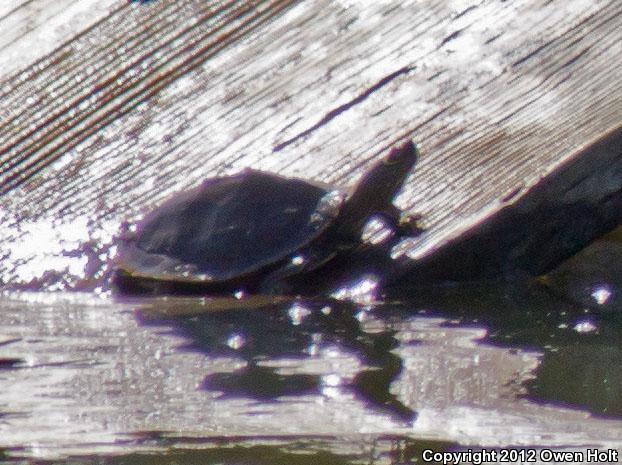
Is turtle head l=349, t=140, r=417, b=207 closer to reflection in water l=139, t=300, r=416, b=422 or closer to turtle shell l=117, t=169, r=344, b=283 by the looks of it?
turtle shell l=117, t=169, r=344, b=283

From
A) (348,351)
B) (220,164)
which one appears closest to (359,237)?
(220,164)

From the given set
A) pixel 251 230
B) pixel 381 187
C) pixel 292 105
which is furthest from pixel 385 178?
pixel 292 105

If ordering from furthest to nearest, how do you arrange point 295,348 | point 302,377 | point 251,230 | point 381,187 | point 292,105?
point 292,105 → point 251,230 → point 381,187 → point 295,348 → point 302,377

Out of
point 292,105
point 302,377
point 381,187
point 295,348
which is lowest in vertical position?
point 302,377

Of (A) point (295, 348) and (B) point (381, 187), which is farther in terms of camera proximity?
(B) point (381, 187)

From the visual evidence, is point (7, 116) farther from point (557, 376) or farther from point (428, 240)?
point (557, 376)

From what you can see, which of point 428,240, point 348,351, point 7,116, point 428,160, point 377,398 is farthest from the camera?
point 7,116

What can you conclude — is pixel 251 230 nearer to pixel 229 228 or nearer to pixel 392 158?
pixel 229 228

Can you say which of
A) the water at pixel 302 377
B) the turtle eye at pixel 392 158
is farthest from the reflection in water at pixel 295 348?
the turtle eye at pixel 392 158
